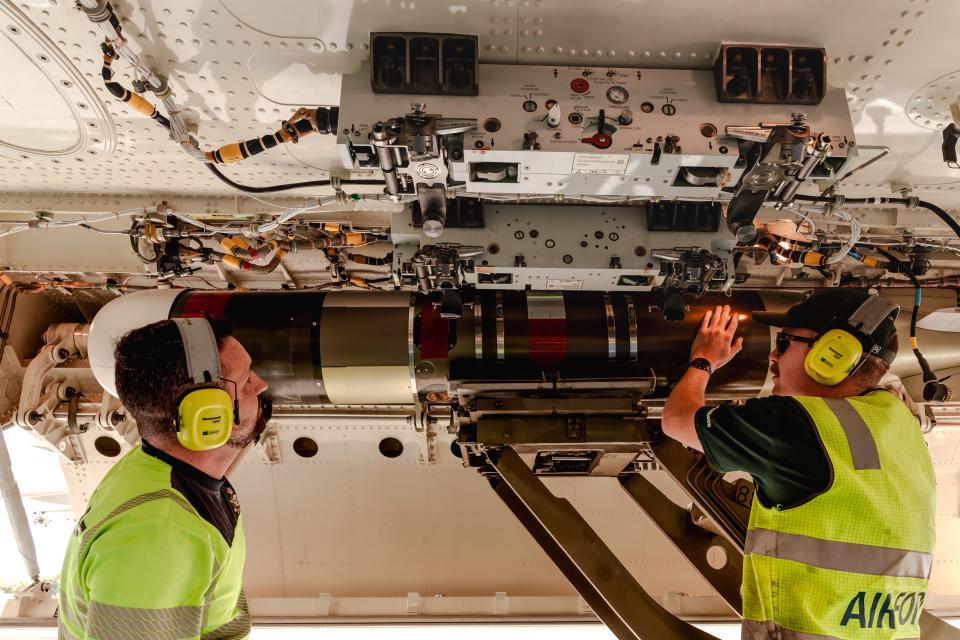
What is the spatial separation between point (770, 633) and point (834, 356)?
2.87 feet

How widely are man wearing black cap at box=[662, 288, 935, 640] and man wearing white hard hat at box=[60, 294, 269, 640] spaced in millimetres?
1522

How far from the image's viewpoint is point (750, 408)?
1.60 metres

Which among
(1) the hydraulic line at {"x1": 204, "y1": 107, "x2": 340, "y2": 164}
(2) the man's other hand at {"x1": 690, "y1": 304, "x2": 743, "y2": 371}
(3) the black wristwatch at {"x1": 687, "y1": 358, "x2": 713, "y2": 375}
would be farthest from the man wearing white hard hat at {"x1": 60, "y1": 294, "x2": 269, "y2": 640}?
(2) the man's other hand at {"x1": 690, "y1": 304, "x2": 743, "y2": 371}

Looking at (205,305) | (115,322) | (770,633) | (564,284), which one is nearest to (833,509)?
(770,633)

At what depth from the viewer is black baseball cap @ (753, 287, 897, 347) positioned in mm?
1762

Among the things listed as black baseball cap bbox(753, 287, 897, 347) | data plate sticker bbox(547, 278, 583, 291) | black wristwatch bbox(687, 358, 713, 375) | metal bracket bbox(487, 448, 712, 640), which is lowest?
metal bracket bbox(487, 448, 712, 640)

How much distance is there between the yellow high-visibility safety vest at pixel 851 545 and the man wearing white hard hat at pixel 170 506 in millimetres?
1622

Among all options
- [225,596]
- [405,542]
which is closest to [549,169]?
[225,596]

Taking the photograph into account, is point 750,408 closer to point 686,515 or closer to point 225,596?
point 686,515

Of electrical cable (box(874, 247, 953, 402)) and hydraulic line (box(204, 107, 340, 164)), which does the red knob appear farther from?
electrical cable (box(874, 247, 953, 402))

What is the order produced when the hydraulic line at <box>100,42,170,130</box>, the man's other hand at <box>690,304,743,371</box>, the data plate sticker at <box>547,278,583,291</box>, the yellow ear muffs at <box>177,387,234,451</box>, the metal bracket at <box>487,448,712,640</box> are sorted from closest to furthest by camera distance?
the yellow ear muffs at <box>177,387,234,451</box> < the hydraulic line at <box>100,42,170,130</box> < the metal bracket at <box>487,448,712,640</box> < the data plate sticker at <box>547,278,583,291</box> < the man's other hand at <box>690,304,743,371</box>

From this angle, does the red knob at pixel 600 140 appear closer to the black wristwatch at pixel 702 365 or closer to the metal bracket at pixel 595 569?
Result: the black wristwatch at pixel 702 365

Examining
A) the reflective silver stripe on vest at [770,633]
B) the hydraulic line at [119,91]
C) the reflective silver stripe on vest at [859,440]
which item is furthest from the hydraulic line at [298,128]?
the reflective silver stripe on vest at [770,633]

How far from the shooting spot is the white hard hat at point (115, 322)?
277 cm
